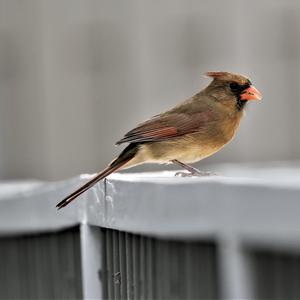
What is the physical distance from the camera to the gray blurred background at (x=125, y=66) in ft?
52.8

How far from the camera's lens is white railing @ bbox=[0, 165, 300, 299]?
1.70 m

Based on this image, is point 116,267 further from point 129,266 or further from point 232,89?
point 232,89

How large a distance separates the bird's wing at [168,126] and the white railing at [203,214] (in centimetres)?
105

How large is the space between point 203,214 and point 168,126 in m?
2.42

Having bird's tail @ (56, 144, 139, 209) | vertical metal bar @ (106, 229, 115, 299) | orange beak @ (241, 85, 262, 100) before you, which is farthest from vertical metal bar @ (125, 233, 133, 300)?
orange beak @ (241, 85, 262, 100)

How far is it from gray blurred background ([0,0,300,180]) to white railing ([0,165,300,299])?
12.7m

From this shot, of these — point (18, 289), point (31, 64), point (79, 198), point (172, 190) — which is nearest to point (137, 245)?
point (172, 190)

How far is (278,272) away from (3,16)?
16188mm

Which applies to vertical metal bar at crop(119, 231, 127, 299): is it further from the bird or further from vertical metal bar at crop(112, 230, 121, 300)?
the bird

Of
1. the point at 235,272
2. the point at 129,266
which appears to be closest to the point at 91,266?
the point at 129,266

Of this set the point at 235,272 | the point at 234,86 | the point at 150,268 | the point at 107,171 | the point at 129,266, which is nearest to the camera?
the point at 235,272

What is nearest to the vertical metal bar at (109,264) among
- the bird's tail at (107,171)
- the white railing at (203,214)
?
the white railing at (203,214)

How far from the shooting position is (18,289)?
11.8 ft

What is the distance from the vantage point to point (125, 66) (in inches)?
661
